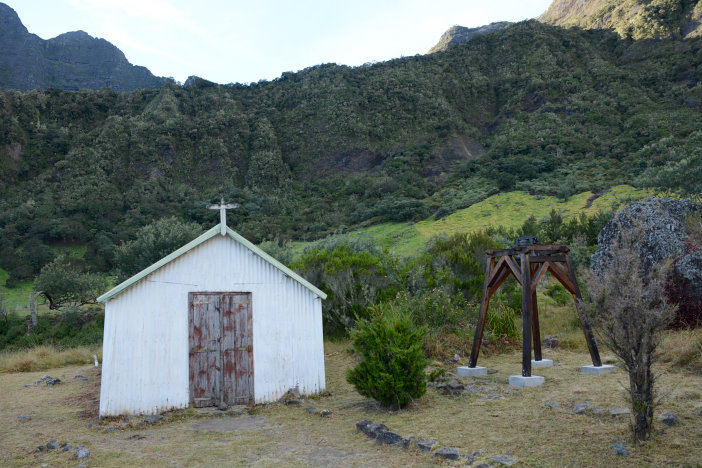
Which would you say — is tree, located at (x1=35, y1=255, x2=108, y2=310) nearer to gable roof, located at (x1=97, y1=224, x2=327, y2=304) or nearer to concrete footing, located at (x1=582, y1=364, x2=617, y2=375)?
gable roof, located at (x1=97, y1=224, x2=327, y2=304)

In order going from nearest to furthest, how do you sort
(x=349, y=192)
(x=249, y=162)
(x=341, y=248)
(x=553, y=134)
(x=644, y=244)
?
(x=644, y=244) → (x=341, y=248) → (x=553, y=134) → (x=349, y=192) → (x=249, y=162)

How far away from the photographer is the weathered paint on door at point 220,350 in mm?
8938

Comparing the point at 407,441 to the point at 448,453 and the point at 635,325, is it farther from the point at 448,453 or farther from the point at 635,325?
the point at 635,325

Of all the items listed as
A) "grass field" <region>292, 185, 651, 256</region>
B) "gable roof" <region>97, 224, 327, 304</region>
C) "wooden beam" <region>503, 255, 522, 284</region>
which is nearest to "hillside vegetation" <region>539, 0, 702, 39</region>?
"grass field" <region>292, 185, 651, 256</region>

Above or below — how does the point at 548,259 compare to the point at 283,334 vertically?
above

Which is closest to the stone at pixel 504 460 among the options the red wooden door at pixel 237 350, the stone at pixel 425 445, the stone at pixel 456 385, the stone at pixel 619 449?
the stone at pixel 425 445

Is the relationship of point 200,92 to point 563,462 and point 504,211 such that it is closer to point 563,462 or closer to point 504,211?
point 504,211

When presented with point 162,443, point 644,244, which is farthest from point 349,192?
point 162,443

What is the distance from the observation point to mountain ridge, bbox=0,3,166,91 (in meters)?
127

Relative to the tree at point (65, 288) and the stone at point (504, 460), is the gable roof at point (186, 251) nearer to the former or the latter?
the stone at point (504, 460)

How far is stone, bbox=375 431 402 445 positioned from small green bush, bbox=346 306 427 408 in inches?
55.8

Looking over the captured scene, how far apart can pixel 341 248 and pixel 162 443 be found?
12273 mm

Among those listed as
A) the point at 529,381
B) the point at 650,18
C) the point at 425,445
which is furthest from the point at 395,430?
the point at 650,18

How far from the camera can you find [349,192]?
6756 centimetres
